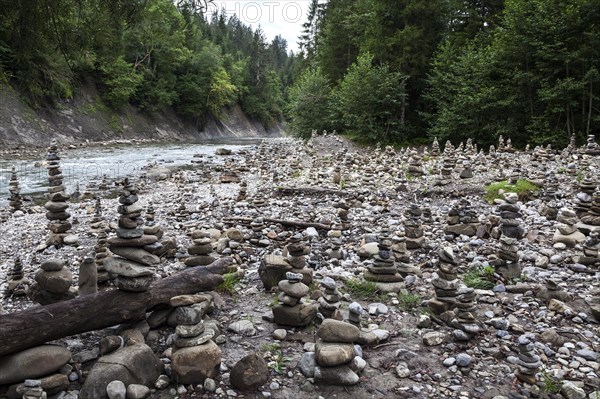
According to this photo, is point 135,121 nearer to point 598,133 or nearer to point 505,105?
point 505,105

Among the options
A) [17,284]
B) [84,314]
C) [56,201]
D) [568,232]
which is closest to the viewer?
[84,314]

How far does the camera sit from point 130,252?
453cm

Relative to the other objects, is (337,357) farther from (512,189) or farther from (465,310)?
(512,189)

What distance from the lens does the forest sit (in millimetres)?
6926

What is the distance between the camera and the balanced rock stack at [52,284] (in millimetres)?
4965

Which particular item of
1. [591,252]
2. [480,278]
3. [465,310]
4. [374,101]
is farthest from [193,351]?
[374,101]

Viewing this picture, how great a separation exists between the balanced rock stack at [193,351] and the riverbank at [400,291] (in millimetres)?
97

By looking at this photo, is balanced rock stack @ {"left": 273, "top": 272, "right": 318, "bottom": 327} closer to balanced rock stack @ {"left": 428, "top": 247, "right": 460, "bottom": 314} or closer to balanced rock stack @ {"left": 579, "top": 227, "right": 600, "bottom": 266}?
balanced rock stack @ {"left": 428, "top": 247, "right": 460, "bottom": 314}

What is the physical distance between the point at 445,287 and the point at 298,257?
6.82ft

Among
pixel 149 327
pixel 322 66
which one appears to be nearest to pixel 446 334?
pixel 149 327

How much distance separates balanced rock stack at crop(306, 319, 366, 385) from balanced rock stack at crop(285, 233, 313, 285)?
169cm

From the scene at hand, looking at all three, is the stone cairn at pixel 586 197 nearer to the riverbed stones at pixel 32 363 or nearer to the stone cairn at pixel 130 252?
the stone cairn at pixel 130 252

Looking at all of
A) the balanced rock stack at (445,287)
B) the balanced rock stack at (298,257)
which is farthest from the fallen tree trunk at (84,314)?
the balanced rock stack at (445,287)

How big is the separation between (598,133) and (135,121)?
51.2 metres
